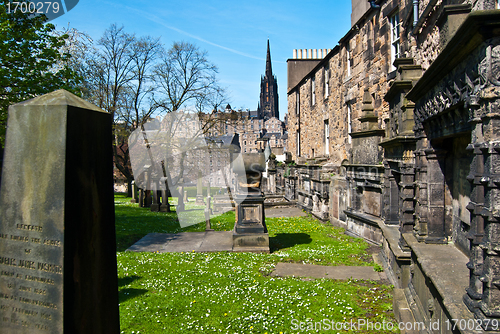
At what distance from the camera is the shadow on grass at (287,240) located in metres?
9.27

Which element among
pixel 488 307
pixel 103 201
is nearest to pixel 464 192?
pixel 488 307

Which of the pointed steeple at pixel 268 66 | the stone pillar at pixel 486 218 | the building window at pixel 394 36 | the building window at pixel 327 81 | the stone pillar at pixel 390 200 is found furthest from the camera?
the pointed steeple at pixel 268 66

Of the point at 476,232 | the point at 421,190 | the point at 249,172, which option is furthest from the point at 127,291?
the point at 476,232

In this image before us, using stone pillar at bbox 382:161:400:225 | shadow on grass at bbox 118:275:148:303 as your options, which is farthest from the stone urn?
shadow on grass at bbox 118:275:148:303

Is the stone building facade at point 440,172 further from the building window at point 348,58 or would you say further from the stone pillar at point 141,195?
the stone pillar at point 141,195

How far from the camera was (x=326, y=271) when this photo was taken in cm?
688

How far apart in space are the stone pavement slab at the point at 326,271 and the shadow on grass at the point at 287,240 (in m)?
1.71

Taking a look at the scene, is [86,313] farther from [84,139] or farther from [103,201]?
[84,139]

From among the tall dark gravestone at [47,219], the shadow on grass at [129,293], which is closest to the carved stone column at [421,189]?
the tall dark gravestone at [47,219]

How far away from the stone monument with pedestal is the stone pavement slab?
1504 millimetres

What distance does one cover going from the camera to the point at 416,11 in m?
6.80

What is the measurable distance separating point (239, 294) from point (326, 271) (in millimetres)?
2246

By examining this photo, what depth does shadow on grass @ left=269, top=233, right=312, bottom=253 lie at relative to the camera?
30.4 feet

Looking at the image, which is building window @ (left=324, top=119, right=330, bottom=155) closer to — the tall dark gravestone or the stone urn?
the stone urn
